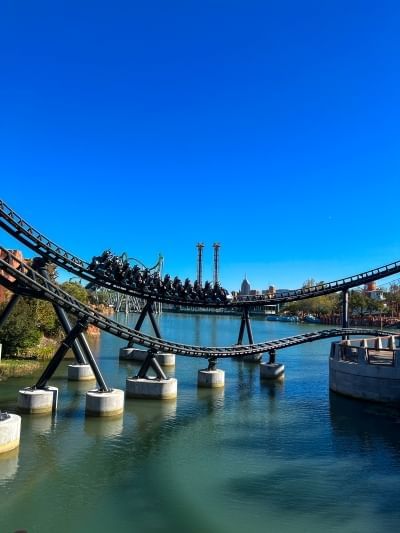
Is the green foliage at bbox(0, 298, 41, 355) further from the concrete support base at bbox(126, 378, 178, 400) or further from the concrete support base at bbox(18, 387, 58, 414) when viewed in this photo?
the concrete support base at bbox(18, 387, 58, 414)

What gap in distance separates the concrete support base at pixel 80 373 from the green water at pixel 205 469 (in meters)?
4.76

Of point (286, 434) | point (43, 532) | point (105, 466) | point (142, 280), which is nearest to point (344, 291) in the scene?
point (142, 280)

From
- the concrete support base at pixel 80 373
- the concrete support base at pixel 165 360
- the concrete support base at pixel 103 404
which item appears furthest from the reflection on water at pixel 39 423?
the concrete support base at pixel 165 360

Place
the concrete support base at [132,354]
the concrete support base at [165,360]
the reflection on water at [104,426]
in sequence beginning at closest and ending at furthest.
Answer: the reflection on water at [104,426] < the concrete support base at [165,360] < the concrete support base at [132,354]

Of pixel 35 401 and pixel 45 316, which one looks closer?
pixel 35 401

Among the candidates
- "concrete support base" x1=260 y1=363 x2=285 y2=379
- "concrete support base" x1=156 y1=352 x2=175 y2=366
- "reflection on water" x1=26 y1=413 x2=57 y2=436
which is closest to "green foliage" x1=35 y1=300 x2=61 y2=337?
"concrete support base" x1=156 y1=352 x2=175 y2=366

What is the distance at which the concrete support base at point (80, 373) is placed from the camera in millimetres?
39375

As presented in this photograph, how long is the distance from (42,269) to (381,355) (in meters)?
26.1

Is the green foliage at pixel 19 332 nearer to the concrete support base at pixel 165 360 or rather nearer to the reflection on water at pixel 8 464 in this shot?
the concrete support base at pixel 165 360

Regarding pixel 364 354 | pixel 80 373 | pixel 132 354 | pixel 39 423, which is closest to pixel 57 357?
pixel 39 423

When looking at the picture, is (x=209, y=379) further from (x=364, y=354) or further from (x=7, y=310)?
(x=7, y=310)

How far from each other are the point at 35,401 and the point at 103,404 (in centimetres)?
363

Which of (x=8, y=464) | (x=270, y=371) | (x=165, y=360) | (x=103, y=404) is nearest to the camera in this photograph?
(x=8, y=464)

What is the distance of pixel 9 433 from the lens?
20.2 metres
